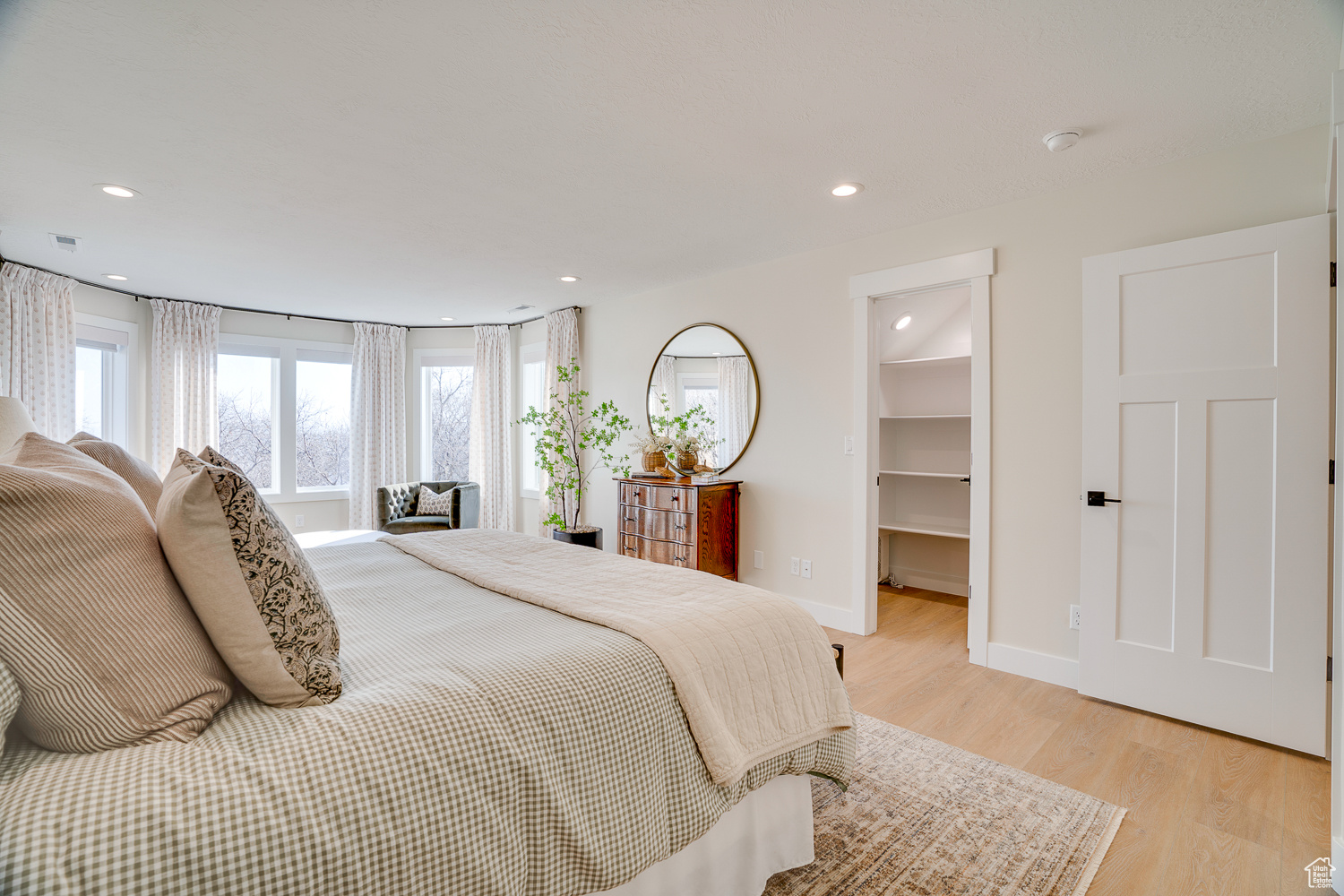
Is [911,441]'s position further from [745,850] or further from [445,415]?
[445,415]

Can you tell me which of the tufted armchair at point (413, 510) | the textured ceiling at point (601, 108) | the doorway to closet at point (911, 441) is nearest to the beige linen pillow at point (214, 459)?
the textured ceiling at point (601, 108)

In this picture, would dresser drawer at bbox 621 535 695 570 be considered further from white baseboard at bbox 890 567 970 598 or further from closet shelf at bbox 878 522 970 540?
white baseboard at bbox 890 567 970 598

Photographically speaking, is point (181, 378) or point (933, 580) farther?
point (181, 378)

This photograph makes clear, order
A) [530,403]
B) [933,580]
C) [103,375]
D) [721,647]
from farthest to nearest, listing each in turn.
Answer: [530,403], [103,375], [933,580], [721,647]

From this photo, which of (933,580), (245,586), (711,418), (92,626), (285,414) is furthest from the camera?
(285,414)

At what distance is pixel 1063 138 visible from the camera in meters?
2.45

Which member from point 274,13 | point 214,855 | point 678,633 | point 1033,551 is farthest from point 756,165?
point 214,855

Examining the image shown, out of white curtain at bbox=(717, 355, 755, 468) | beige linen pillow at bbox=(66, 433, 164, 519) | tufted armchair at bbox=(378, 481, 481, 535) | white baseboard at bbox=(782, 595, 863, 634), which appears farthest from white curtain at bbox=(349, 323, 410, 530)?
beige linen pillow at bbox=(66, 433, 164, 519)

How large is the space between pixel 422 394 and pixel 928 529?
5336 millimetres

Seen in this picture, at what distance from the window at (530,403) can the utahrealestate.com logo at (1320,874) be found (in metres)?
5.69

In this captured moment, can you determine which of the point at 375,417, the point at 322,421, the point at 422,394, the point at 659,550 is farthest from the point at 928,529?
the point at 322,421

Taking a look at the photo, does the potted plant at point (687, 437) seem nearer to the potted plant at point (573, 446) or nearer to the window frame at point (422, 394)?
the potted plant at point (573, 446)

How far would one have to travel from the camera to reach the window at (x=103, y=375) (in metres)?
4.87

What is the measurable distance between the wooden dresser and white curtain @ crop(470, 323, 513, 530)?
2.40 m
